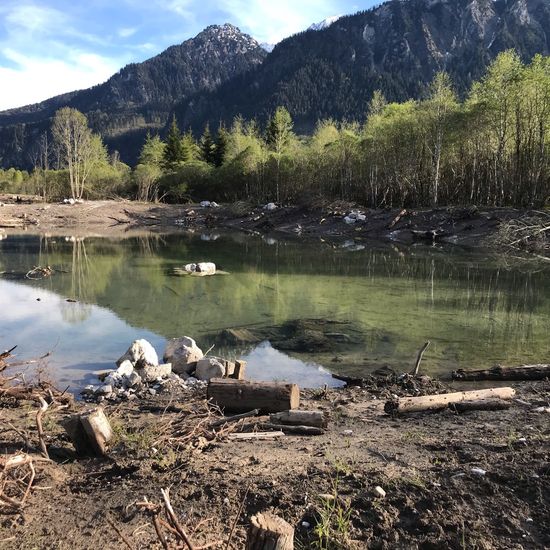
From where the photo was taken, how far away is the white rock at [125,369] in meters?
9.48

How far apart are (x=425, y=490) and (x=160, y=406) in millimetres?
4715

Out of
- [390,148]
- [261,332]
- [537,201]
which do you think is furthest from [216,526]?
[390,148]

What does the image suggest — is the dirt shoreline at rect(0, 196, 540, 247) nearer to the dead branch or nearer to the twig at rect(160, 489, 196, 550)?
the dead branch

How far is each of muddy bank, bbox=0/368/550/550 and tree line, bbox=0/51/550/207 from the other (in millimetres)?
32455

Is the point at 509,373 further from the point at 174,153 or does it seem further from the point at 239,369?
the point at 174,153

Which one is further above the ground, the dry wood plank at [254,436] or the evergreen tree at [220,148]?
the evergreen tree at [220,148]

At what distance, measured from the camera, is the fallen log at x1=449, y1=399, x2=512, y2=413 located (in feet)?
24.6

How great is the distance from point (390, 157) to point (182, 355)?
3822 cm

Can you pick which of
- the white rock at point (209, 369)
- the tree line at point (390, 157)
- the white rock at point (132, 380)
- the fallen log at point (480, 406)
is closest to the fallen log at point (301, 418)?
the fallen log at point (480, 406)

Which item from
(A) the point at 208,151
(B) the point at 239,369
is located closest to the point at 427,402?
(B) the point at 239,369

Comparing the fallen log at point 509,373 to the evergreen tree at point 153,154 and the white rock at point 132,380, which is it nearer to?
the white rock at point 132,380

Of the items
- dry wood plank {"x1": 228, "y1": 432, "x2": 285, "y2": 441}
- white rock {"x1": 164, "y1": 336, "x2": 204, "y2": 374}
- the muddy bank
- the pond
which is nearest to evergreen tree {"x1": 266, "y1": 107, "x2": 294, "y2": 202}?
the pond

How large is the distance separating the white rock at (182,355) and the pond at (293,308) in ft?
3.43

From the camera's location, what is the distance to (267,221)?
4878 centimetres
